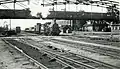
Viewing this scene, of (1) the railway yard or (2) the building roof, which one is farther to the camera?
(2) the building roof

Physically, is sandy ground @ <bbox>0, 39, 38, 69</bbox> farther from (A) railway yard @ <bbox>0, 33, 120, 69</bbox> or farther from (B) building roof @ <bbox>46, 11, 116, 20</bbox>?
(B) building roof @ <bbox>46, 11, 116, 20</bbox>

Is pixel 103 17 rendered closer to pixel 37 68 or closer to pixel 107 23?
pixel 107 23

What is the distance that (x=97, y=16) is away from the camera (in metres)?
54.8

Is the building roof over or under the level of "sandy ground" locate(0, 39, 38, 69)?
over

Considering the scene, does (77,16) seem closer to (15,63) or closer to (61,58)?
(61,58)

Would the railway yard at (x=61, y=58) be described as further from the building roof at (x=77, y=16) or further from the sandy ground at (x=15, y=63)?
the building roof at (x=77, y=16)

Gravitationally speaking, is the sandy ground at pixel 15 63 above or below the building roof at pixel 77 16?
below

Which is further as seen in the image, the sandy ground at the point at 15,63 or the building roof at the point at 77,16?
the building roof at the point at 77,16

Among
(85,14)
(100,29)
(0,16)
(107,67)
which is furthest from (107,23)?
(107,67)

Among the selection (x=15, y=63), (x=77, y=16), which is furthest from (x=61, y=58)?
(x=77, y=16)

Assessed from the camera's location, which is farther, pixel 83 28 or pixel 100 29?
pixel 83 28

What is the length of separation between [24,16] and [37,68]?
4012 cm

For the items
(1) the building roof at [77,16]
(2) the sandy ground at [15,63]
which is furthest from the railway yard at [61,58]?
(1) the building roof at [77,16]

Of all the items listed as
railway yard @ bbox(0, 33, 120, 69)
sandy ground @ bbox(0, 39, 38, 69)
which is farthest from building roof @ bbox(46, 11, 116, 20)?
sandy ground @ bbox(0, 39, 38, 69)
